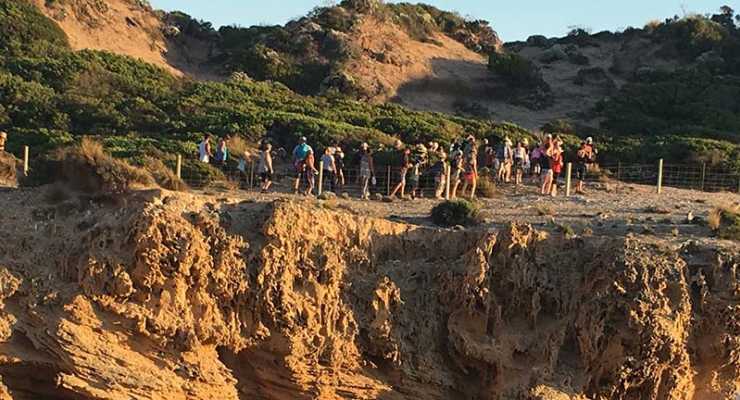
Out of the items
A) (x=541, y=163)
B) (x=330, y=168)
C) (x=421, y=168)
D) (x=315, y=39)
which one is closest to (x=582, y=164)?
(x=541, y=163)

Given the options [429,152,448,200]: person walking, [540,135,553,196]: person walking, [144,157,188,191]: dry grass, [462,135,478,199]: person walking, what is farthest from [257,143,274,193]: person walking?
[540,135,553,196]: person walking

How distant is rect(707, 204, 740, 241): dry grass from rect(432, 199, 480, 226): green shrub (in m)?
4.99

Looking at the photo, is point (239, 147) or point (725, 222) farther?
point (239, 147)

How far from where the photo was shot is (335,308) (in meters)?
17.9

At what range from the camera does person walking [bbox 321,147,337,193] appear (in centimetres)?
2491

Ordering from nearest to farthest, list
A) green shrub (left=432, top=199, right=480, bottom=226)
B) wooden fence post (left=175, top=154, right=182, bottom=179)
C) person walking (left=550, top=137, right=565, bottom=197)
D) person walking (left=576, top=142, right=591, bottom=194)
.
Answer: green shrub (left=432, top=199, right=480, bottom=226), wooden fence post (left=175, top=154, right=182, bottom=179), person walking (left=550, top=137, right=565, bottom=197), person walking (left=576, top=142, right=591, bottom=194)

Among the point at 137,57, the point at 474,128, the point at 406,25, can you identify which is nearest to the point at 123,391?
the point at 474,128

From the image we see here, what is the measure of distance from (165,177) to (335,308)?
6792 mm

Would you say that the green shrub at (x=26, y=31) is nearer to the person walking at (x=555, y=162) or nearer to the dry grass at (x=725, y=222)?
the person walking at (x=555, y=162)

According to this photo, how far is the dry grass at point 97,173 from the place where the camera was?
19328mm

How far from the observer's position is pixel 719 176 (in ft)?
102

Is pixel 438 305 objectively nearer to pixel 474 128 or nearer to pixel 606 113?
pixel 474 128

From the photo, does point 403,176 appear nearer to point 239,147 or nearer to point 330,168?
point 330,168

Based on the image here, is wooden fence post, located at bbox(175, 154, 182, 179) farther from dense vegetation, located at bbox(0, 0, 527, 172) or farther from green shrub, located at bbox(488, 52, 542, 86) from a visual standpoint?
green shrub, located at bbox(488, 52, 542, 86)
